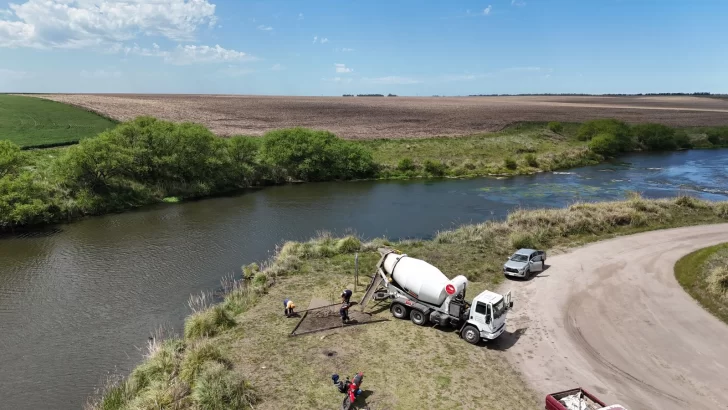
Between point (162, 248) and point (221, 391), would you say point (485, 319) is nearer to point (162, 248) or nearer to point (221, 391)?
point (221, 391)

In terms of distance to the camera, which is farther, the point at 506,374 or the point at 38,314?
the point at 38,314

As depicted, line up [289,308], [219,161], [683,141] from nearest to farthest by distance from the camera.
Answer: [289,308] < [219,161] < [683,141]

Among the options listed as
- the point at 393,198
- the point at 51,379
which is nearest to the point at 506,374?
the point at 51,379

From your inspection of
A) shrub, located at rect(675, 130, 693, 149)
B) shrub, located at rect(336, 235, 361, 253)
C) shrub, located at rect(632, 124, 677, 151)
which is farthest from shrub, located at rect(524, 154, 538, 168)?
shrub, located at rect(336, 235, 361, 253)

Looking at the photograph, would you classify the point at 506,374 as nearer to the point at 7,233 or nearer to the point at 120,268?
the point at 120,268

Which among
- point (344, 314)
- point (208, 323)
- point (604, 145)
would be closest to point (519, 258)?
point (344, 314)
